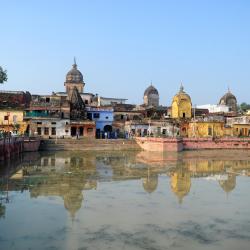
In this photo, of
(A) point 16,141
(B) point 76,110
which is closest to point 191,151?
(B) point 76,110

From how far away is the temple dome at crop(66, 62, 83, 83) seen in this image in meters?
67.1

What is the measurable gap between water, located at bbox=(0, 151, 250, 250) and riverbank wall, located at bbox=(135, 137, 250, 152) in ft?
61.8

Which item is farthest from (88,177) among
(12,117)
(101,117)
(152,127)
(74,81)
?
(74,81)

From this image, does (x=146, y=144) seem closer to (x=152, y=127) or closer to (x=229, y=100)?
(x=152, y=127)

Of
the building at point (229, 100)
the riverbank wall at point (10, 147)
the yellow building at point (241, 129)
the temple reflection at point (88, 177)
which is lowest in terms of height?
the temple reflection at point (88, 177)

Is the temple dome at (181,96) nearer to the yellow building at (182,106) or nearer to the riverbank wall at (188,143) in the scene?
the yellow building at (182,106)

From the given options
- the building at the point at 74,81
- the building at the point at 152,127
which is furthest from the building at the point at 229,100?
the building at the point at 74,81

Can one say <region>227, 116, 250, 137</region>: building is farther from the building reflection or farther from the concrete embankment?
the building reflection

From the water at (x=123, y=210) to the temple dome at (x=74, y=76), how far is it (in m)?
42.0

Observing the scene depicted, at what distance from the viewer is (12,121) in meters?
52.8

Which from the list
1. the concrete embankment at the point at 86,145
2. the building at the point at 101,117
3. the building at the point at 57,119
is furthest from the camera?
the building at the point at 101,117

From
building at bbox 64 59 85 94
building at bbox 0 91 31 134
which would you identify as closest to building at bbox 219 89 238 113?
building at bbox 64 59 85 94

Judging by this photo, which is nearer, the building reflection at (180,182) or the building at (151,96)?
the building reflection at (180,182)

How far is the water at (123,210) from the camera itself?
449 inches
